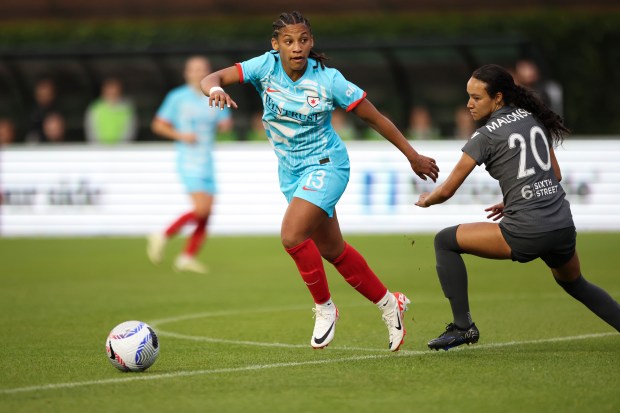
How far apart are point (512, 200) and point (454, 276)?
66cm

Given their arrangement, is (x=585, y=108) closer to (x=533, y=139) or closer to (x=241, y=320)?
(x=241, y=320)

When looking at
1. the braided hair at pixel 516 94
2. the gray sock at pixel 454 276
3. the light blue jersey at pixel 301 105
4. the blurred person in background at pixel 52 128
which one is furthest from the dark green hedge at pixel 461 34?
the gray sock at pixel 454 276

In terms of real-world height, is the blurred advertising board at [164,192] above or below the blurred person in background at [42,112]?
below

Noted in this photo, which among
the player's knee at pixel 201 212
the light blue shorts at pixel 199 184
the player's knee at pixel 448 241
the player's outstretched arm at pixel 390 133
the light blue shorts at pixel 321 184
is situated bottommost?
the player's knee at pixel 201 212

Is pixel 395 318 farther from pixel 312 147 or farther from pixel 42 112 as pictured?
pixel 42 112

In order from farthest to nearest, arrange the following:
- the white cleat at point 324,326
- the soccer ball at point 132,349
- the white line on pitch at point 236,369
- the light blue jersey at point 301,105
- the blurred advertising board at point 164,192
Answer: the blurred advertising board at point 164,192 < the white cleat at point 324,326 < the light blue jersey at point 301,105 < the soccer ball at point 132,349 < the white line on pitch at point 236,369

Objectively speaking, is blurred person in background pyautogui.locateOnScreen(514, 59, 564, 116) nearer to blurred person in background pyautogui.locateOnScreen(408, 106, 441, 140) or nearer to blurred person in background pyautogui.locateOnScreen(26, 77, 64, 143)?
blurred person in background pyautogui.locateOnScreen(408, 106, 441, 140)

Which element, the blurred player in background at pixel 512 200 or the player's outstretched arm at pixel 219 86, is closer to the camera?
the blurred player in background at pixel 512 200

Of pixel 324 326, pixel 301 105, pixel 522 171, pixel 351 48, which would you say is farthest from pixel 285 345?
pixel 351 48

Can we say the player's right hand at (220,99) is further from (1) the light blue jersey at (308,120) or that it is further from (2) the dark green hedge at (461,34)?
(2) the dark green hedge at (461,34)

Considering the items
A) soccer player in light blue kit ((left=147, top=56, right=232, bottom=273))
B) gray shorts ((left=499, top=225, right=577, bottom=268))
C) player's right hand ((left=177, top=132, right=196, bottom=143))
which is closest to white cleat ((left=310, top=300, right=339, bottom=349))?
gray shorts ((left=499, top=225, right=577, bottom=268))

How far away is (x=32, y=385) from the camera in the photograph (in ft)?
22.2

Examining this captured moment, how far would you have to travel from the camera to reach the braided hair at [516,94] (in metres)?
7.57

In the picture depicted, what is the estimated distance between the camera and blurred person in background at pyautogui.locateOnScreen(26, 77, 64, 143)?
20.4m
